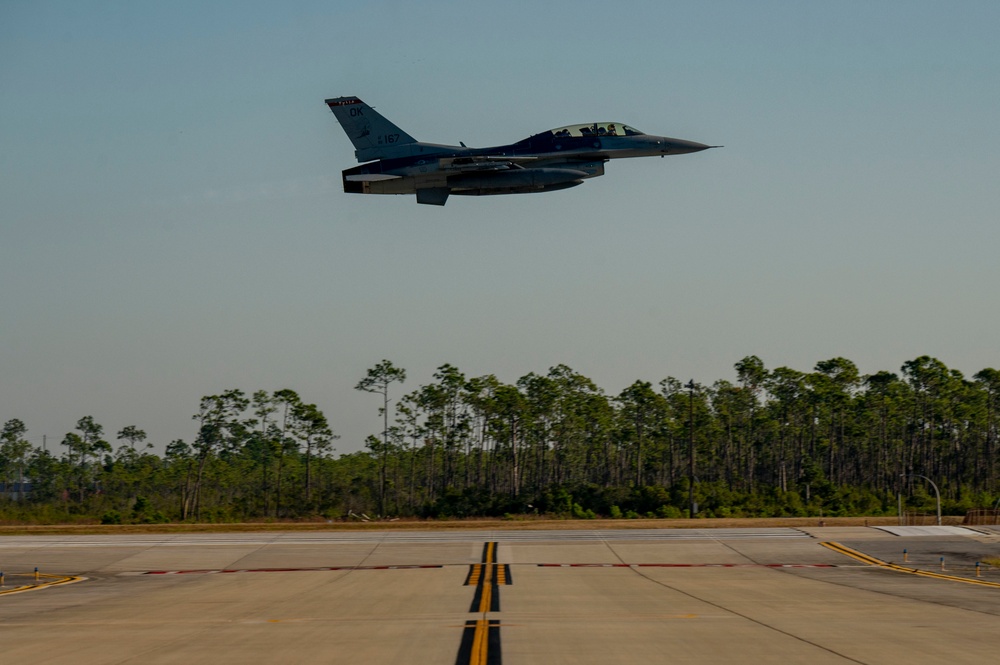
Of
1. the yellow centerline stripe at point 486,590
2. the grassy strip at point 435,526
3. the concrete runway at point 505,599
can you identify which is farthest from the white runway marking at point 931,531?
the yellow centerline stripe at point 486,590

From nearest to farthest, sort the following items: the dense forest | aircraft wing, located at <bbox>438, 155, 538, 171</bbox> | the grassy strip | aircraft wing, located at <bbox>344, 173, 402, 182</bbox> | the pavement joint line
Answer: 1. aircraft wing, located at <bbox>344, 173, 402, 182</bbox>
2. aircraft wing, located at <bbox>438, 155, 538, 171</bbox>
3. the pavement joint line
4. the grassy strip
5. the dense forest

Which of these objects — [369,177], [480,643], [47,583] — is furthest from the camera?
[47,583]

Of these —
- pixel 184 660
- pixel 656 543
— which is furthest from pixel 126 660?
pixel 656 543

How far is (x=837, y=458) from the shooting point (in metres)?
134

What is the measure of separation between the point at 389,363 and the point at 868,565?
72.9 metres

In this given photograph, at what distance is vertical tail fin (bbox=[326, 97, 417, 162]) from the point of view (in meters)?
38.0

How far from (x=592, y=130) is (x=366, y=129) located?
8498 millimetres

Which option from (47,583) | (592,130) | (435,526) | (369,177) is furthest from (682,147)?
(435,526)

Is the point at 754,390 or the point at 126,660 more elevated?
the point at 754,390

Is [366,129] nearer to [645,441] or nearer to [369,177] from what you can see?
[369,177]

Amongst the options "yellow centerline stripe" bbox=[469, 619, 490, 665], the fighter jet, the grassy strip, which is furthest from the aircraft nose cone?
the grassy strip

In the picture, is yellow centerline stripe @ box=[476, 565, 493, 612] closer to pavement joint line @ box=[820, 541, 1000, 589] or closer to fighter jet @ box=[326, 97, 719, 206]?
fighter jet @ box=[326, 97, 719, 206]

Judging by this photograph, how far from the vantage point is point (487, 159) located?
36344 millimetres

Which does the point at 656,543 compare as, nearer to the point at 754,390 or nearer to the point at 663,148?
the point at 663,148
